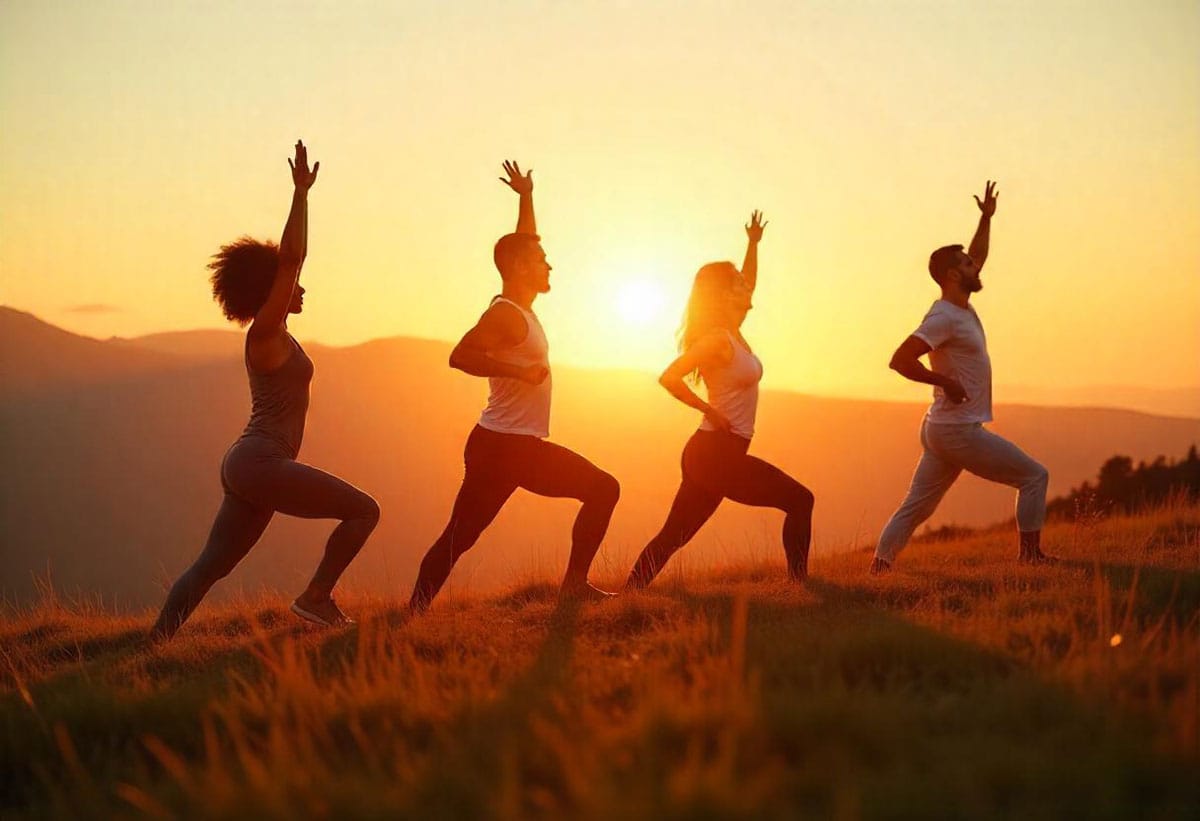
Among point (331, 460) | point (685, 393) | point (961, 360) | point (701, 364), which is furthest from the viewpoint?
point (331, 460)

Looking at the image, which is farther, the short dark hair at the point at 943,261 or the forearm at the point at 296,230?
the short dark hair at the point at 943,261

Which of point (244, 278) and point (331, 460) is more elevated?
point (244, 278)

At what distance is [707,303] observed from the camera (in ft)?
29.4

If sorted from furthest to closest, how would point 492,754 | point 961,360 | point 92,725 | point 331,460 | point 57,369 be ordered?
point 57,369 < point 331,460 < point 961,360 < point 92,725 < point 492,754

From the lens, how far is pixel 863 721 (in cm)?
394

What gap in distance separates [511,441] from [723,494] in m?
1.74

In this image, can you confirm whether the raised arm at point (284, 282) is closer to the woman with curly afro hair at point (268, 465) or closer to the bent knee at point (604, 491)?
the woman with curly afro hair at point (268, 465)

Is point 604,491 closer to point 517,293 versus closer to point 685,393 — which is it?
point 685,393

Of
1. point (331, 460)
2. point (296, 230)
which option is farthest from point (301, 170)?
point (331, 460)

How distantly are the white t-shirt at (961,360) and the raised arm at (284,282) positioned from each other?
4561 mm

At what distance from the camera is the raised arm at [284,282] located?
7172 mm

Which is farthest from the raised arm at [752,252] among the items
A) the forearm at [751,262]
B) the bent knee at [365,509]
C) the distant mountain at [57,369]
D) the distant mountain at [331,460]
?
the distant mountain at [57,369]

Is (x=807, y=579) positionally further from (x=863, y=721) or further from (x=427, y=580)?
(x=863, y=721)

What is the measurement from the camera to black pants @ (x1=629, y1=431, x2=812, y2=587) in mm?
8789
